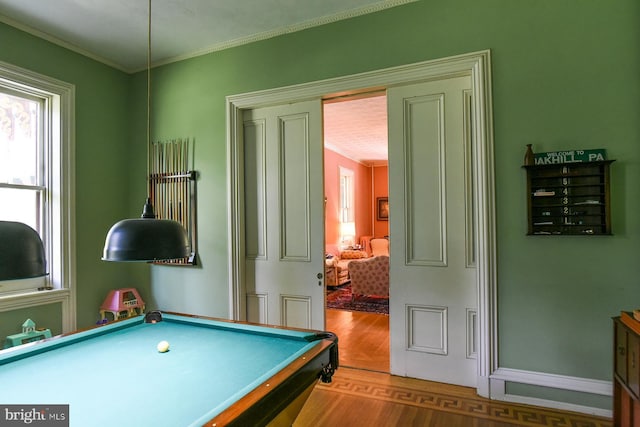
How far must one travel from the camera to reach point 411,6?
9.50ft

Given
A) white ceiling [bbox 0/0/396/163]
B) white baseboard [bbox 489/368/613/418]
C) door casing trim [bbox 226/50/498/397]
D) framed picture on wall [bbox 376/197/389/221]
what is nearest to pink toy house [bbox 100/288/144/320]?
white ceiling [bbox 0/0/396/163]

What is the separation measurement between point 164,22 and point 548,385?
158 inches

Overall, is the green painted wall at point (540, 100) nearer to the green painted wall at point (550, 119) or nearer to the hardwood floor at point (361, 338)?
the green painted wall at point (550, 119)

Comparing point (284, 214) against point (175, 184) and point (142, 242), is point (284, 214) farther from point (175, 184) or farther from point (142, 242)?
point (142, 242)

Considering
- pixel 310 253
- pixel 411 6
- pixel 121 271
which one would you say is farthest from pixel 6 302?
pixel 411 6

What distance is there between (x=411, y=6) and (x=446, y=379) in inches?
114

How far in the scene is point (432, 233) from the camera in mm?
2957

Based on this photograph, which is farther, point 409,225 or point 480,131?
point 409,225

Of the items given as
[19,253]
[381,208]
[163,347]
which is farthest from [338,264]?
[19,253]

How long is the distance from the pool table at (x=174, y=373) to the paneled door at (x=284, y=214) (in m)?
1.27

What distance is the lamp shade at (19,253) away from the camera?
38.8 inches

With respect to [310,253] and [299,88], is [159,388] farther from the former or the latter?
[299,88]

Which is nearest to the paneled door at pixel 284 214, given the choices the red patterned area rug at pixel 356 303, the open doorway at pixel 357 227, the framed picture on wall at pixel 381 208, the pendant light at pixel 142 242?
the open doorway at pixel 357 227

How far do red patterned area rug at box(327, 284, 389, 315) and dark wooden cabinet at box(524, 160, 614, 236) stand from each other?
3110mm
